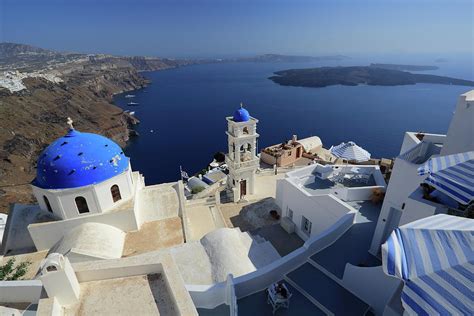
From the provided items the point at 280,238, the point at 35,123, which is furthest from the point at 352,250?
the point at 35,123

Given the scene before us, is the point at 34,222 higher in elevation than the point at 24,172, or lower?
higher

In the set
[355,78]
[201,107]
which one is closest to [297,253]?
[201,107]

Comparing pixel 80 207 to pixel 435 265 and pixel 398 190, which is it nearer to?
pixel 398 190

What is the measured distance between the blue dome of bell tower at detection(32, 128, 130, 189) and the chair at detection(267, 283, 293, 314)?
1279 centimetres

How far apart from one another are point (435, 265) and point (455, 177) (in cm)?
435

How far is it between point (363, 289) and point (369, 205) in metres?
7.14

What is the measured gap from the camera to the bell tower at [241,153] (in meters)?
23.7

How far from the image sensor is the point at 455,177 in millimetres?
8008

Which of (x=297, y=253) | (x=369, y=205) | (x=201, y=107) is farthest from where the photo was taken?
(x=201, y=107)

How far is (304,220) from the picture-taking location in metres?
19.1

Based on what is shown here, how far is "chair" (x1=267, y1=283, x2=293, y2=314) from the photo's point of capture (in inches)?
401

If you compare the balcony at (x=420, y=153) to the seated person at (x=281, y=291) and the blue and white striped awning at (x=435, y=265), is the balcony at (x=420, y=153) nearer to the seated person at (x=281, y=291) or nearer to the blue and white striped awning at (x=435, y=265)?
the blue and white striped awning at (x=435, y=265)

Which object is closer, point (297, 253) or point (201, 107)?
point (297, 253)

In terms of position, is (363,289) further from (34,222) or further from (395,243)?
(34,222)
